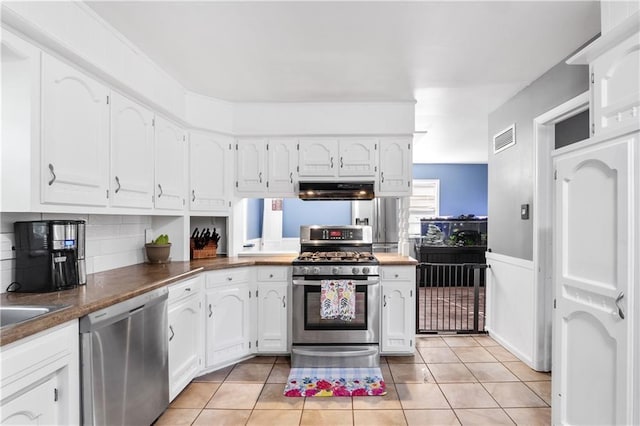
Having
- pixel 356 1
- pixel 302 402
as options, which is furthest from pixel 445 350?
pixel 356 1

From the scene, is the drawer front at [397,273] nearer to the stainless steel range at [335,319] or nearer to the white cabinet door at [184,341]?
the stainless steel range at [335,319]

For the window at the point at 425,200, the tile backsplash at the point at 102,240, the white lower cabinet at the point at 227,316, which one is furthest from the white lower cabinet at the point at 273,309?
the window at the point at 425,200

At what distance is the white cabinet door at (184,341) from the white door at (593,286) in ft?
7.62

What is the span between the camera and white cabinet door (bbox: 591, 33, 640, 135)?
1.59 m

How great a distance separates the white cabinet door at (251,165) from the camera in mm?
3572

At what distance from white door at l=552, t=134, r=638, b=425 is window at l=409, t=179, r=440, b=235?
6.12m

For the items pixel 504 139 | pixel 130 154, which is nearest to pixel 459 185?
pixel 504 139

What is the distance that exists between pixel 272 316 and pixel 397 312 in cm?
115

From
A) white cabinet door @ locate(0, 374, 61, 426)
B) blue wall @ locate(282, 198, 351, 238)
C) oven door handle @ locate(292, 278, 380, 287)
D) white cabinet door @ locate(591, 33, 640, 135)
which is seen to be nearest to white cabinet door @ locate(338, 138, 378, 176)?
blue wall @ locate(282, 198, 351, 238)

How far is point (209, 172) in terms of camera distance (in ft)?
11.2

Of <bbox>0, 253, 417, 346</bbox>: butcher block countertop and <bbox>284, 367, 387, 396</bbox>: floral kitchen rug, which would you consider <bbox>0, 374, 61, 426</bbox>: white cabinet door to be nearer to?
<bbox>0, 253, 417, 346</bbox>: butcher block countertop

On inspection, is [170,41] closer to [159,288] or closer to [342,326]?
[159,288]

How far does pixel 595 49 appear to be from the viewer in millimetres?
1795

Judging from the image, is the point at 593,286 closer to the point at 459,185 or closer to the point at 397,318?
the point at 397,318
